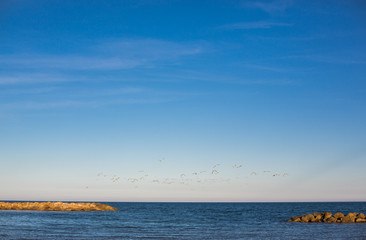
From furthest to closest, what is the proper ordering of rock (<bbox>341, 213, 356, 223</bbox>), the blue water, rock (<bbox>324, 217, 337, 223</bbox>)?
1. rock (<bbox>324, 217, 337, 223</bbox>)
2. rock (<bbox>341, 213, 356, 223</bbox>)
3. the blue water

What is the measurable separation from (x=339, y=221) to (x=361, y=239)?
21275mm

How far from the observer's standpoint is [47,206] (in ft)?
331

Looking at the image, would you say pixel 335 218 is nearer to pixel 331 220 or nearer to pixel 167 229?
pixel 331 220

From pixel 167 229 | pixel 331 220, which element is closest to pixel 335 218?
pixel 331 220

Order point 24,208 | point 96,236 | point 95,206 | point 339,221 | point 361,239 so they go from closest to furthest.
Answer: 1. point 361,239
2. point 96,236
3. point 339,221
4. point 24,208
5. point 95,206

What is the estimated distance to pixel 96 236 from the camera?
35750mm

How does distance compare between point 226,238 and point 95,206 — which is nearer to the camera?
point 226,238

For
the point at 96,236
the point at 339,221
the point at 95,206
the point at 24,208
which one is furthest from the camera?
the point at 95,206

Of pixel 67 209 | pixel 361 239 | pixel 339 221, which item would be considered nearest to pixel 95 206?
pixel 67 209

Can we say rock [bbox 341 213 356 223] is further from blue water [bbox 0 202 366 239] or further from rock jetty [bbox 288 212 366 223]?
blue water [bbox 0 202 366 239]

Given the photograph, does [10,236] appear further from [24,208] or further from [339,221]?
[24,208]

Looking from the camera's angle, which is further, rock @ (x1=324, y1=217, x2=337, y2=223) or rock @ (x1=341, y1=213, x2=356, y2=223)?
rock @ (x1=324, y1=217, x2=337, y2=223)

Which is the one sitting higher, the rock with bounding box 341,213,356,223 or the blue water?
the rock with bounding box 341,213,356,223

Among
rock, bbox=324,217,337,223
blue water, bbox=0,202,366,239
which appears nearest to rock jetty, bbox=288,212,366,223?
rock, bbox=324,217,337,223
